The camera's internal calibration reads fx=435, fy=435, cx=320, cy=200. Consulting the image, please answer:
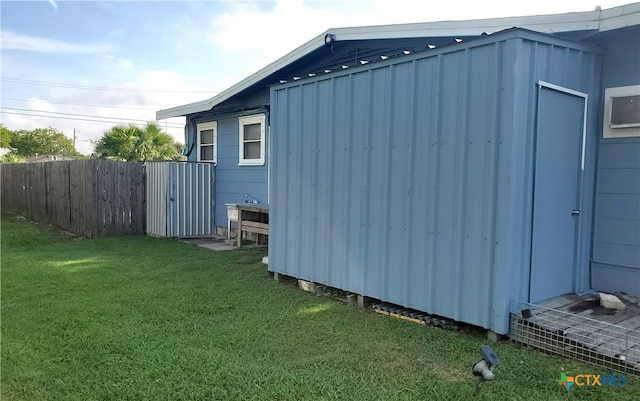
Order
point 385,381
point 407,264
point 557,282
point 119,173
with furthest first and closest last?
point 119,173 → point 407,264 → point 557,282 → point 385,381

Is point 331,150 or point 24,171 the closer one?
point 331,150

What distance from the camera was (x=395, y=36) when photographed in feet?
18.8

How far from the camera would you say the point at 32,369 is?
3.15m

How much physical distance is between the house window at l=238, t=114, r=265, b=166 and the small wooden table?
1.05 metres

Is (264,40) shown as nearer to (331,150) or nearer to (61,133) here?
(331,150)

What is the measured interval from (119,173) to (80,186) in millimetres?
1040

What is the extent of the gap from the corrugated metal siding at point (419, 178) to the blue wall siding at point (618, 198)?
0.55m

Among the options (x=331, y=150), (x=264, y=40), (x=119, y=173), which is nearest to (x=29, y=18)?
(x=119, y=173)

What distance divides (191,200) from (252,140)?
2.22 m

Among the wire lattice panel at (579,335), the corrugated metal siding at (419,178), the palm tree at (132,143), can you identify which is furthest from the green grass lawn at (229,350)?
the palm tree at (132,143)

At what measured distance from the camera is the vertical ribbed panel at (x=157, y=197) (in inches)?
392

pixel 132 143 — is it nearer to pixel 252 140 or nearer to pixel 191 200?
pixel 191 200

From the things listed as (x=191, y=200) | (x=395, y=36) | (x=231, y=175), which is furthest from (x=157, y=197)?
(x=395, y=36)

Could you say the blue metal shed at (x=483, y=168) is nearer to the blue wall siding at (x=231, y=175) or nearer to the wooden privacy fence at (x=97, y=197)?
the blue wall siding at (x=231, y=175)
